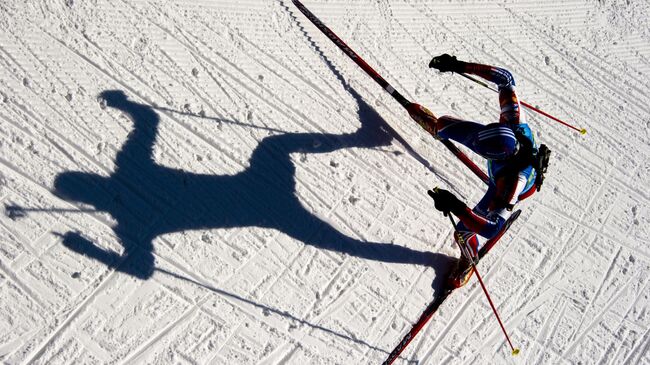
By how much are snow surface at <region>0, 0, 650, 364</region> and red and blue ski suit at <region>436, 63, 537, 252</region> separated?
2.66 ft

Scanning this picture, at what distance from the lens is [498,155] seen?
4715 mm

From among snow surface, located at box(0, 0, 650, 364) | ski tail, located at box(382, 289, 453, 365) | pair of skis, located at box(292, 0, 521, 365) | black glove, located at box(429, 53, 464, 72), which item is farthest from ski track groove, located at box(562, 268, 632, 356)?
black glove, located at box(429, 53, 464, 72)

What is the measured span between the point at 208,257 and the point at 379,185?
4.97ft

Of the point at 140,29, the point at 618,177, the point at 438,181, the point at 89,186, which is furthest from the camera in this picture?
the point at 618,177

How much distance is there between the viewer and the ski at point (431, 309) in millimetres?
5274

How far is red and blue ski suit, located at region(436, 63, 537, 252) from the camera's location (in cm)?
473

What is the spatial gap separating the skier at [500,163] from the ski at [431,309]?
207 millimetres

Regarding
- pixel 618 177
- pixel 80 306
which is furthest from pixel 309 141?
pixel 618 177

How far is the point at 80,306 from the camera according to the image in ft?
15.8

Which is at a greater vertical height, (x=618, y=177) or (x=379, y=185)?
(x=618, y=177)

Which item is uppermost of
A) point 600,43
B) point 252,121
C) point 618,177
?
point 600,43

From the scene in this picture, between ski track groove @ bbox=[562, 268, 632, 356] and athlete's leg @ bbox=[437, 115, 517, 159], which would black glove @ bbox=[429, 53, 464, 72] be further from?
ski track groove @ bbox=[562, 268, 632, 356]

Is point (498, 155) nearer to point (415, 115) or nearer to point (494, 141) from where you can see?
point (494, 141)

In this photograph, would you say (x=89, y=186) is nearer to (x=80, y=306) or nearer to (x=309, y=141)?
(x=80, y=306)
